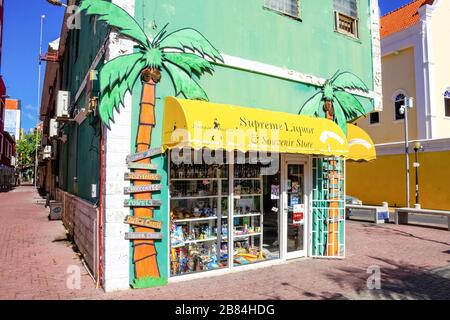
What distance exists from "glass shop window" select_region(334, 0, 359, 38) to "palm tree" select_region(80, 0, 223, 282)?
4.57 metres

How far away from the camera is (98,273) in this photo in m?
6.14

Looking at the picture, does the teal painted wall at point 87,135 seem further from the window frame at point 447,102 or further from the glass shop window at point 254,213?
the window frame at point 447,102

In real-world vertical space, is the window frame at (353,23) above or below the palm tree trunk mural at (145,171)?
above

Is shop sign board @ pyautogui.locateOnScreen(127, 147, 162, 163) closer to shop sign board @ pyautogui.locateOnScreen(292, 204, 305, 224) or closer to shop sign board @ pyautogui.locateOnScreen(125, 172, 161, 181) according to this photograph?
shop sign board @ pyautogui.locateOnScreen(125, 172, 161, 181)

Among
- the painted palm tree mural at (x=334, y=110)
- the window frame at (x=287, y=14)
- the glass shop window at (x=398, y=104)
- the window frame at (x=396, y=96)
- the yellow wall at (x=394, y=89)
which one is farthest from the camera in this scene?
the glass shop window at (x=398, y=104)

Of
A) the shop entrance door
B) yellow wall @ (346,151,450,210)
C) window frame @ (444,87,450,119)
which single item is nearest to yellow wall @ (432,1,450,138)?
window frame @ (444,87,450,119)

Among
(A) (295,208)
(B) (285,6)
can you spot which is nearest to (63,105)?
(B) (285,6)

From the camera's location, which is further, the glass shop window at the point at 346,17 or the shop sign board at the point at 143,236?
the glass shop window at the point at 346,17

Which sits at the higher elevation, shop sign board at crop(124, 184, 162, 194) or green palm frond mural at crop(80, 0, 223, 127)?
green palm frond mural at crop(80, 0, 223, 127)

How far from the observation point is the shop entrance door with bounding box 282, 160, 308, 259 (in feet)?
27.1

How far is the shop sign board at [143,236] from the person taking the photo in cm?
598

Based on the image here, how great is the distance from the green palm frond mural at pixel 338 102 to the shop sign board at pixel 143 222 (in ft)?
14.2

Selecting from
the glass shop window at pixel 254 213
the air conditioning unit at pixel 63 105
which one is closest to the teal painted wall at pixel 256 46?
the glass shop window at pixel 254 213
